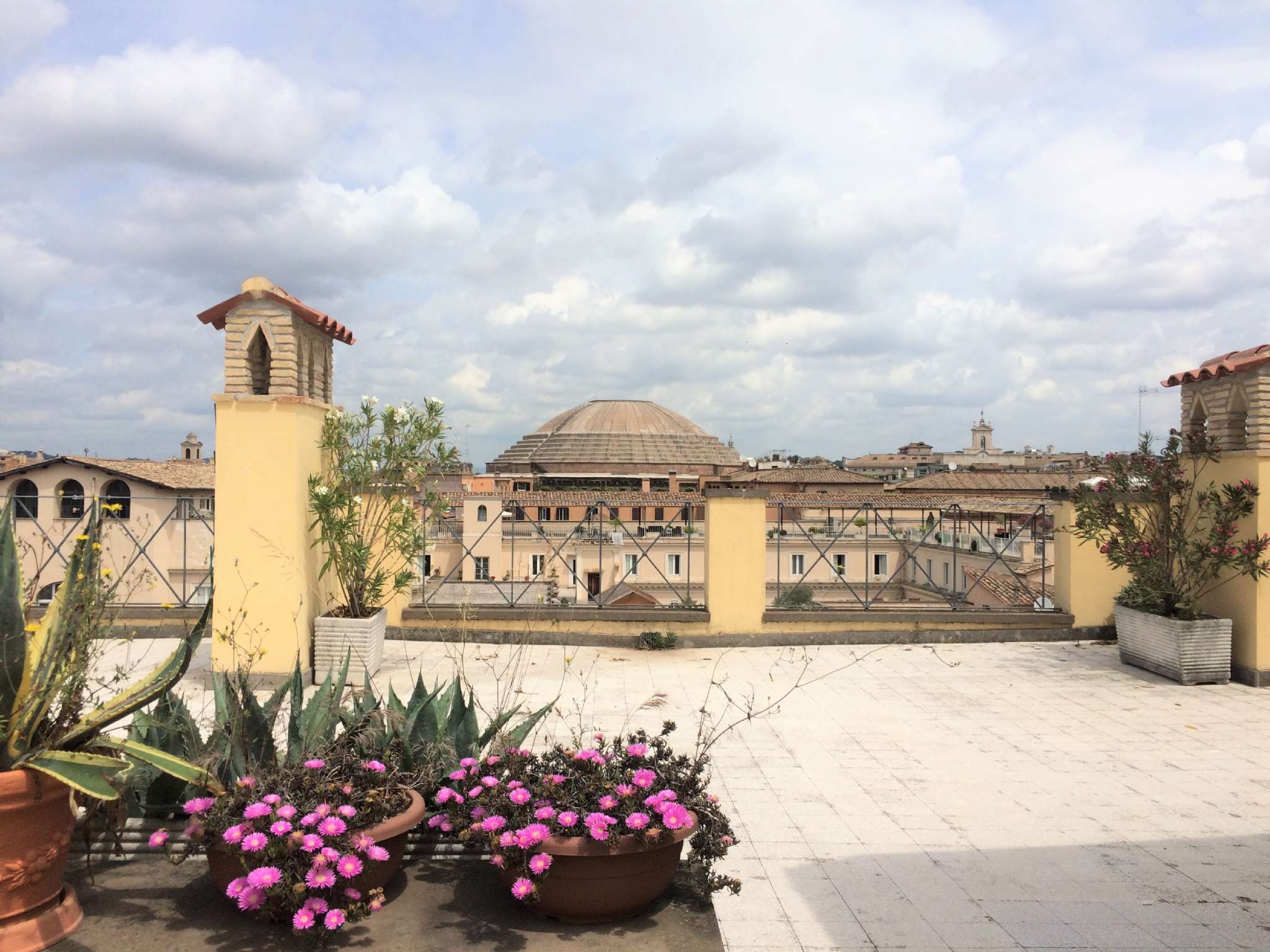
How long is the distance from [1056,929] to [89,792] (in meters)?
3.16

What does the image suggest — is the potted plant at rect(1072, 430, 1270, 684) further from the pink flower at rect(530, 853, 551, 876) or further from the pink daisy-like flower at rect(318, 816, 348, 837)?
the pink daisy-like flower at rect(318, 816, 348, 837)

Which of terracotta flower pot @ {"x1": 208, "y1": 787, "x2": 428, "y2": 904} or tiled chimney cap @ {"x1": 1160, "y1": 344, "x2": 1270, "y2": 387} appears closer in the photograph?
terracotta flower pot @ {"x1": 208, "y1": 787, "x2": 428, "y2": 904}

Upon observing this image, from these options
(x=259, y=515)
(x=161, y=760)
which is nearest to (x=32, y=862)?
(x=161, y=760)

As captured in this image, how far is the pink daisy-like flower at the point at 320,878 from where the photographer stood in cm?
234

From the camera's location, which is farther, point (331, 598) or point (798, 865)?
point (331, 598)

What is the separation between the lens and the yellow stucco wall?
6.72 meters

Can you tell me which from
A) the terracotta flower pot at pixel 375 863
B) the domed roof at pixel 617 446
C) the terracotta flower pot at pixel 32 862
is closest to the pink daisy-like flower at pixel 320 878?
the terracotta flower pot at pixel 375 863

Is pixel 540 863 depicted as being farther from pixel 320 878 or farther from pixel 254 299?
pixel 254 299

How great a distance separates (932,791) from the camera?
4.84m

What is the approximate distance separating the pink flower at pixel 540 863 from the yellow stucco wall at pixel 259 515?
473 centimetres

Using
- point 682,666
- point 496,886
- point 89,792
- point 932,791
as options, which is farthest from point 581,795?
point 682,666

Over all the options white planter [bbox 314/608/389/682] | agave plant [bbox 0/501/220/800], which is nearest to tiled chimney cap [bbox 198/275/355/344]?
white planter [bbox 314/608/389/682]

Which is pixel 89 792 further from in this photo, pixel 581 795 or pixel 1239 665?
pixel 1239 665

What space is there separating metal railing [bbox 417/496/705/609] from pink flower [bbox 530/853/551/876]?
15.0 ft
